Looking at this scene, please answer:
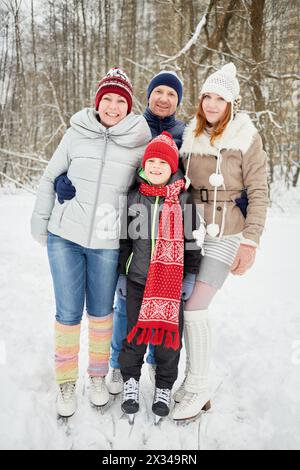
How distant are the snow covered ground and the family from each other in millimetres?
142

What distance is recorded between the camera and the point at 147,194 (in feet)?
6.61

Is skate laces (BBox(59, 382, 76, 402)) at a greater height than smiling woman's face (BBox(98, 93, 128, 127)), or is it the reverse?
smiling woman's face (BBox(98, 93, 128, 127))

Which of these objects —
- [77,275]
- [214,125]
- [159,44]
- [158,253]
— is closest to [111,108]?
[214,125]

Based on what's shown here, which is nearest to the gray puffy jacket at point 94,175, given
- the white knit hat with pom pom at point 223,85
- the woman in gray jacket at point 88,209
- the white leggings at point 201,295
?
the woman in gray jacket at point 88,209

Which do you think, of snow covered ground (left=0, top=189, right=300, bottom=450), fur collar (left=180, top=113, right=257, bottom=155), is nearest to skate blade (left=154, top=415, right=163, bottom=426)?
snow covered ground (left=0, top=189, right=300, bottom=450)

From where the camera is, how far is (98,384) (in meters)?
2.26

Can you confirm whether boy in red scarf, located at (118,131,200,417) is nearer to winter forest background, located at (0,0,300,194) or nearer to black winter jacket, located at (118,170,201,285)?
black winter jacket, located at (118,170,201,285)

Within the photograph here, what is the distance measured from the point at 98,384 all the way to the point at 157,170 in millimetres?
1491

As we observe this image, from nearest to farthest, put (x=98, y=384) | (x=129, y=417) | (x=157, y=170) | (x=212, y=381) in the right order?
(x=157, y=170) < (x=129, y=417) < (x=98, y=384) < (x=212, y=381)

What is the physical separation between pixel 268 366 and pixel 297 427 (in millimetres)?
640

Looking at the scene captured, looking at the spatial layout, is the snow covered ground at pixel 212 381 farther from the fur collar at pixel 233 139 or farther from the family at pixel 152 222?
the fur collar at pixel 233 139

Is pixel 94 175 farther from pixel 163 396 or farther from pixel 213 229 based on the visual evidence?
pixel 163 396

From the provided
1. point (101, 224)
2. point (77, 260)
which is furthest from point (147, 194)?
point (77, 260)

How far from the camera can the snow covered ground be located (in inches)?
79.6
